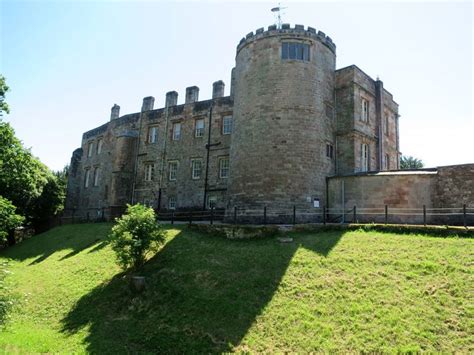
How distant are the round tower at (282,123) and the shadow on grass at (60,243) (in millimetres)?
8886

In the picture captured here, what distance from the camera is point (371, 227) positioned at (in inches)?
625

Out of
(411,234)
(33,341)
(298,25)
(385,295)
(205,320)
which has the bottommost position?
(33,341)

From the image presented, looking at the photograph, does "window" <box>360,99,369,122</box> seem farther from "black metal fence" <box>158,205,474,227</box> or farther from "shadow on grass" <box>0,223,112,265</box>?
"shadow on grass" <box>0,223,112,265</box>

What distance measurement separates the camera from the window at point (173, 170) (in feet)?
98.2

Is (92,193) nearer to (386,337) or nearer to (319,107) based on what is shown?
(319,107)

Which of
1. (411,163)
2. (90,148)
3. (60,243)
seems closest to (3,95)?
(60,243)

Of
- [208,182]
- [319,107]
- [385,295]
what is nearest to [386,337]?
[385,295]

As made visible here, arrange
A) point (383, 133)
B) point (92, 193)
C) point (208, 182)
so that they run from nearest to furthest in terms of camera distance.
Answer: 1. point (383, 133)
2. point (208, 182)
3. point (92, 193)

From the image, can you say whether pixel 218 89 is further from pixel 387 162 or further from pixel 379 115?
pixel 387 162

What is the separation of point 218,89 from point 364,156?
1203 centimetres

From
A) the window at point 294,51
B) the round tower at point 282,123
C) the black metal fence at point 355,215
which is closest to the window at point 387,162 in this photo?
the round tower at point 282,123

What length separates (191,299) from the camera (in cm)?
1237

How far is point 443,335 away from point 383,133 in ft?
61.0

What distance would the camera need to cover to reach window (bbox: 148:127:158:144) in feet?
106
